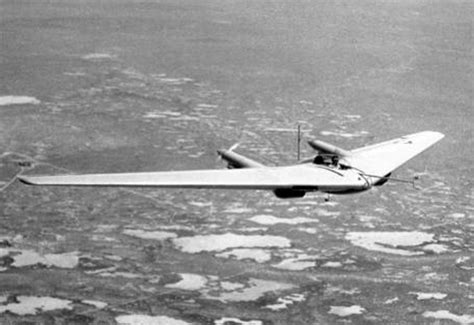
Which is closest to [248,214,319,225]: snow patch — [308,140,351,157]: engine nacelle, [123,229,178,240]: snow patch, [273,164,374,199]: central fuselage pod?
[123,229,178,240]: snow patch

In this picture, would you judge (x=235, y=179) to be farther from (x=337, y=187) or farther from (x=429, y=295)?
(x=429, y=295)

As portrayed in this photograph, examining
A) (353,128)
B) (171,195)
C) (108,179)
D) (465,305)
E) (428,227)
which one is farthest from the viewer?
(353,128)

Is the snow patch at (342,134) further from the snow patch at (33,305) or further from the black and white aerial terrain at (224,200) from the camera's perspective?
the snow patch at (33,305)

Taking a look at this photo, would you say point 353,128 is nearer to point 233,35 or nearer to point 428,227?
point 428,227

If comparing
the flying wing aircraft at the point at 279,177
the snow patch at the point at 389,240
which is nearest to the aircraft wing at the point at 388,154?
the flying wing aircraft at the point at 279,177

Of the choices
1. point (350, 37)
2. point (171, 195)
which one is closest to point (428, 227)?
point (171, 195)
